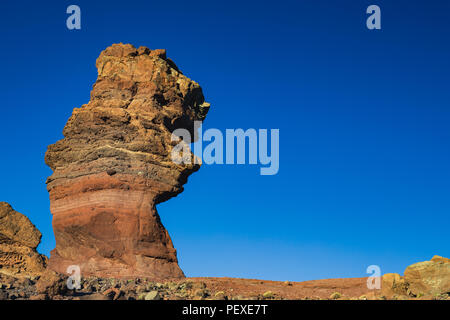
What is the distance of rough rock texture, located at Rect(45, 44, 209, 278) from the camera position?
31750 millimetres

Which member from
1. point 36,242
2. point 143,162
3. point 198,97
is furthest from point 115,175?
point 198,97

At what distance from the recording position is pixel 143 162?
33.6m

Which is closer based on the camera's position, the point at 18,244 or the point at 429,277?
the point at 429,277

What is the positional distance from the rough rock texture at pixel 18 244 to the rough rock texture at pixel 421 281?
74.1ft

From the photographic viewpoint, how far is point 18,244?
35.1m

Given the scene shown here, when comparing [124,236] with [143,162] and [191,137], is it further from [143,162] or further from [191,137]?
[191,137]

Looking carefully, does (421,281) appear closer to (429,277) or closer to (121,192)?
(429,277)

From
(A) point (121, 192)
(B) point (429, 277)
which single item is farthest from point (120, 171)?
(B) point (429, 277)

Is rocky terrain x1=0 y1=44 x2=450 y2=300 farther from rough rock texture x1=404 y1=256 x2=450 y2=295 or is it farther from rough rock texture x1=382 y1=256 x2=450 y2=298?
rough rock texture x1=404 y1=256 x2=450 y2=295

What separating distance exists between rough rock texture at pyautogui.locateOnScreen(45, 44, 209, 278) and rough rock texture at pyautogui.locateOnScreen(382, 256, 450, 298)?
13.6 m

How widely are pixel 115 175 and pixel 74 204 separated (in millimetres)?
3420

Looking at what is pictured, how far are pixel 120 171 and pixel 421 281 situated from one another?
19.2 m

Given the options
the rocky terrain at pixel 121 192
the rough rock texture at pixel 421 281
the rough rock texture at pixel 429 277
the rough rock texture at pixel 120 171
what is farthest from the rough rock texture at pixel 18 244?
the rough rock texture at pixel 429 277
